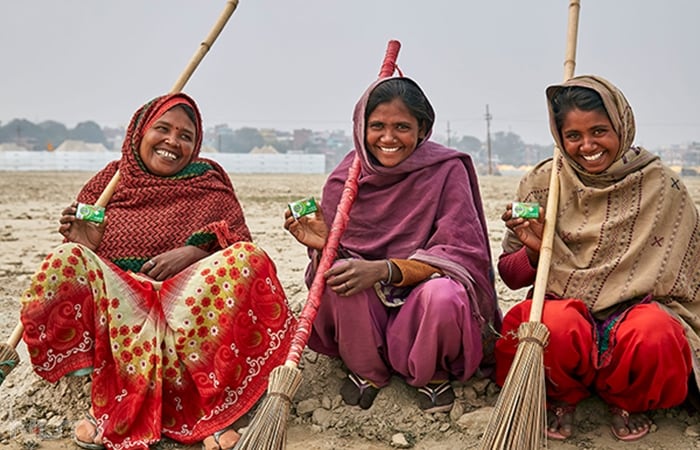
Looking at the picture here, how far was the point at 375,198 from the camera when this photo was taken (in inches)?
133

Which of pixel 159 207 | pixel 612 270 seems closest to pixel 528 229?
pixel 612 270

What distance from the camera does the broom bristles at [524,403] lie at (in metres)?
2.66

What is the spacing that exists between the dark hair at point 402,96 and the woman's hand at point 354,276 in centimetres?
68

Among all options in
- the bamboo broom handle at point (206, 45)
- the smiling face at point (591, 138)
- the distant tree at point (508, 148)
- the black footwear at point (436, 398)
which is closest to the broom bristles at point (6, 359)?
the bamboo broom handle at point (206, 45)

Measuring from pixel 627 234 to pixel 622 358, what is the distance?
0.53 meters

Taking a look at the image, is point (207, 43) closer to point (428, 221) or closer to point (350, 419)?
point (428, 221)

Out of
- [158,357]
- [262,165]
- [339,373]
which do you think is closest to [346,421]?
[339,373]

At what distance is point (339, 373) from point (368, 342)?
0.45m

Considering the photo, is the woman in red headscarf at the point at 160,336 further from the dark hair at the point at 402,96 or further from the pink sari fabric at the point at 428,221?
the dark hair at the point at 402,96

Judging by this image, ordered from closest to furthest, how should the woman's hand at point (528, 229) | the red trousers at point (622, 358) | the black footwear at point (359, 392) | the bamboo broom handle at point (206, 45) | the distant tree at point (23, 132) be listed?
1. the red trousers at point (622, 358)
2. the woman's hand at point (528, 229)
3. the black footwear at point (359, 392)
4. the bamboo broom handle at point (206, 45)
5. the distant tree at point (23, 132)

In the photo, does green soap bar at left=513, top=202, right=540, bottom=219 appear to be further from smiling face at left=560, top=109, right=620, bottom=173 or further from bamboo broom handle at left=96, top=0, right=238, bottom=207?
bamboo broom handle at left=96, top=0, right=238, bottom=207

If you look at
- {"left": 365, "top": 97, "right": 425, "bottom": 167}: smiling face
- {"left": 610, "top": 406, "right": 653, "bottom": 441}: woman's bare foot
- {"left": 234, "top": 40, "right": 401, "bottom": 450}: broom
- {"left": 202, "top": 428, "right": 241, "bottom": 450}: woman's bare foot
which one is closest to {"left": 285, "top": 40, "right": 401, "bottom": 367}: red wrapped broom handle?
{"left": 234, "top": 40, "right": 401, "bottom": 450}: broom

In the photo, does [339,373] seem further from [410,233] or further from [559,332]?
[559,332]

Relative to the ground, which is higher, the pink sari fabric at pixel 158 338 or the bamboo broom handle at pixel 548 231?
the bamboo broom handle at pixel 548 231
